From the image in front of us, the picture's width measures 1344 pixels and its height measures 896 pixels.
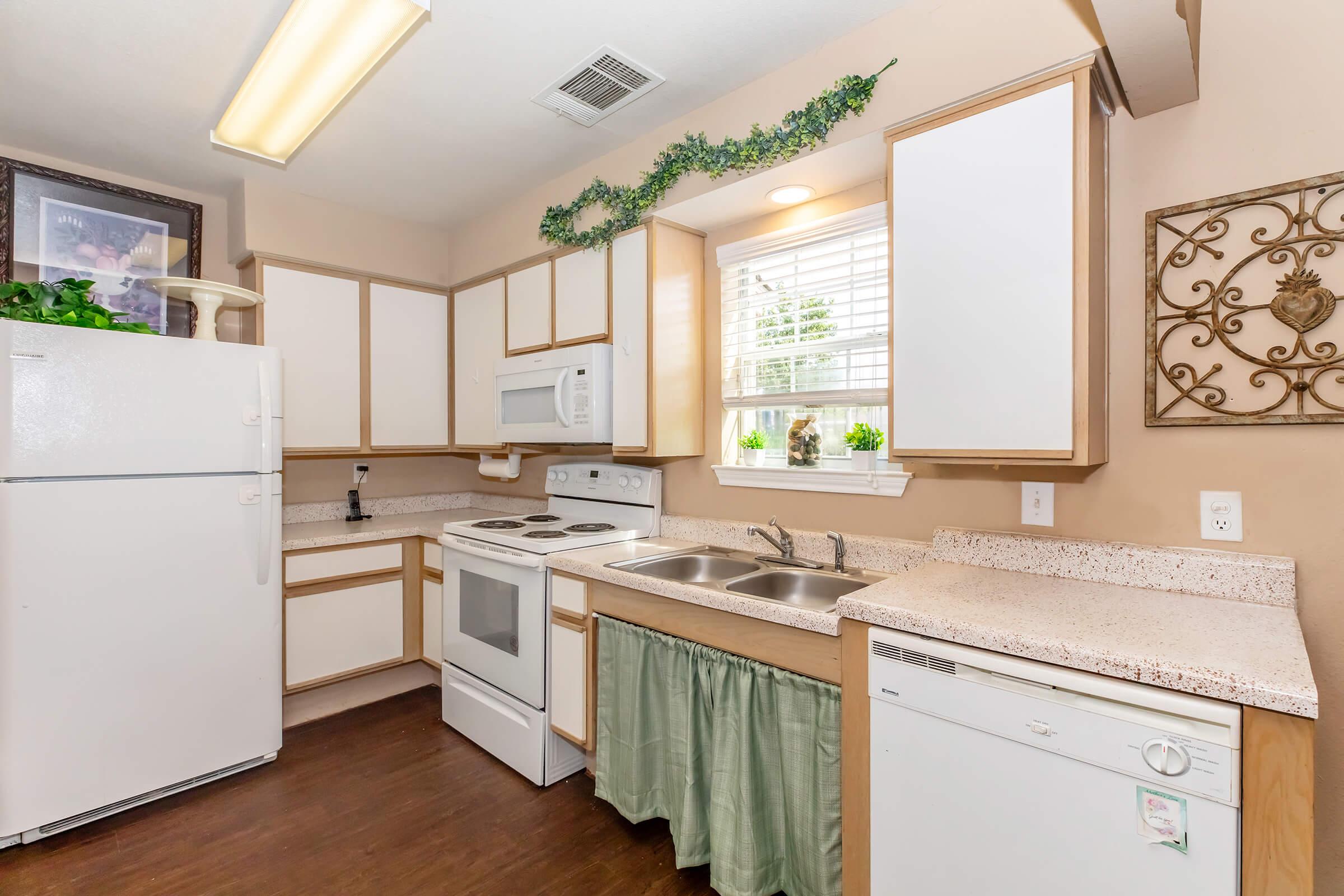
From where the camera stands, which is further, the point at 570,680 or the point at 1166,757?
the point at 570,680

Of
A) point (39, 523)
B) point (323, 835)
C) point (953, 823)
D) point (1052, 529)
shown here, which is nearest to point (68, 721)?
point (39, 523)

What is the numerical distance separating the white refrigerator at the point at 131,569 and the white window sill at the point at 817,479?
6.19 ft

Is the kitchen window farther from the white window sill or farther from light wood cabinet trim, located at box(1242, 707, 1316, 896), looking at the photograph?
light wood cabinet trim, located at box(1242, 707, 1316, 896)

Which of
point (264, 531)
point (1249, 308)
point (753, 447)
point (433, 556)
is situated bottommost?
point (433, 556)

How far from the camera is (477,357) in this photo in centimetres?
352

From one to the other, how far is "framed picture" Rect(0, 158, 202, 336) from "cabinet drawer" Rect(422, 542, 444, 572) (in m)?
1.57

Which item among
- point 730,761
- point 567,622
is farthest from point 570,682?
point 730,761

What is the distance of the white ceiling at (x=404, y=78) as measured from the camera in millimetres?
1848

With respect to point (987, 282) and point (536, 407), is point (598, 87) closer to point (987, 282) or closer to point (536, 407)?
point (536, 407)

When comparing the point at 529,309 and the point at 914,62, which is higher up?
the point at 914,62

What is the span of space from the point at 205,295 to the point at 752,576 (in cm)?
258

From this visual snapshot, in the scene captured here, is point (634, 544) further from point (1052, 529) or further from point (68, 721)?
point (68, 721)

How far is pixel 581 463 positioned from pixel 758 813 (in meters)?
1.80

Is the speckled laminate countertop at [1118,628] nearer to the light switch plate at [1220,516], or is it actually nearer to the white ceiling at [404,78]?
the light switch plate at [1220,516]
